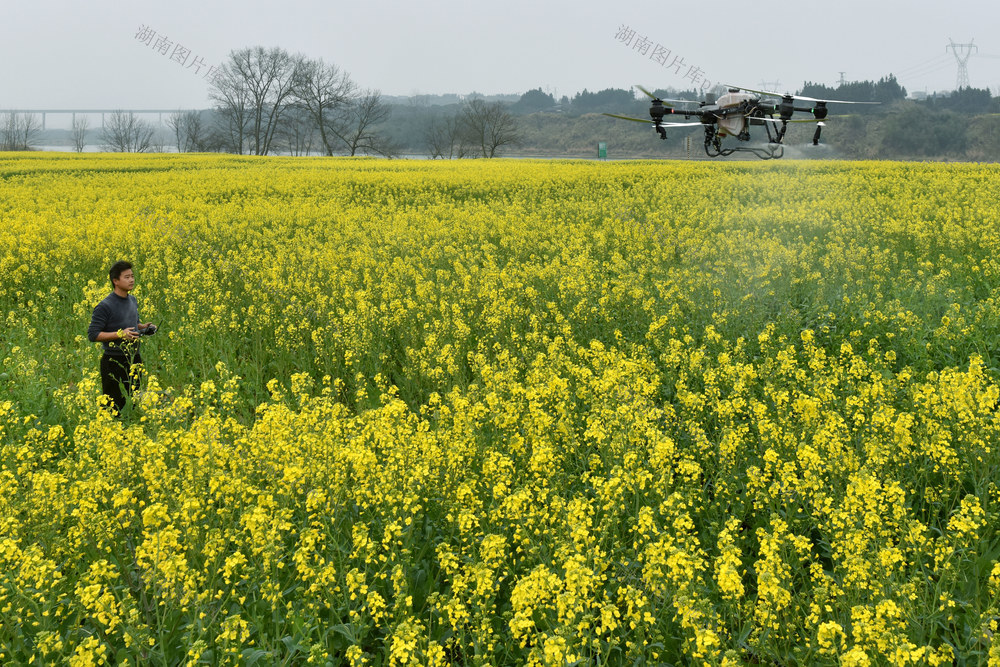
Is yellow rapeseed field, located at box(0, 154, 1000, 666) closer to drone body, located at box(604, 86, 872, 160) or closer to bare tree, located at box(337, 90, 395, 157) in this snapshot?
drone body, located at box(604, 86, 872, 160)

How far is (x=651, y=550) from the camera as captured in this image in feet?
10.3

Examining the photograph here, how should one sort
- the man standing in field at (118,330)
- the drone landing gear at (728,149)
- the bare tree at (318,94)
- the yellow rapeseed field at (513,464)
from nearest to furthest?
the yellow rapeseed field at (513,464) → the man standing in field at (118,330) → the drone landing gear at (728,149) → the bare tree at (318,94)

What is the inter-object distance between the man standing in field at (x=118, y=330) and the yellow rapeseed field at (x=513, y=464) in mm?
457

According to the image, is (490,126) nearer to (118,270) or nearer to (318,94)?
(318,94)

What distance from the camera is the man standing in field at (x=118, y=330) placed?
6.78 m

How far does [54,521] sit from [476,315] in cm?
613

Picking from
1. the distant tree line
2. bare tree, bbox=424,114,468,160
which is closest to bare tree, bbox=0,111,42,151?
the distant tree line

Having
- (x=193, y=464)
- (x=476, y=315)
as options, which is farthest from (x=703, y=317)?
(x=193, y=464)

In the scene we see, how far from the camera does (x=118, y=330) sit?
6.82 meters

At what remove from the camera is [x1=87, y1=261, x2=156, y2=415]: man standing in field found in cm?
678

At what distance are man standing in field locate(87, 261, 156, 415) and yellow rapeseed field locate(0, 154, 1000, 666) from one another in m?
0.46

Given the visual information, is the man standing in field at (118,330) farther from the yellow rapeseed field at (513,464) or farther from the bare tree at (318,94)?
the bare tree at (318,94)

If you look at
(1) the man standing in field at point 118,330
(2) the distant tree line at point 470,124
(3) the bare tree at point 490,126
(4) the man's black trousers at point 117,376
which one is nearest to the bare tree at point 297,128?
(2) the distant tree line at point 470,124

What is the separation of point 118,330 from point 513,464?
4861mm
